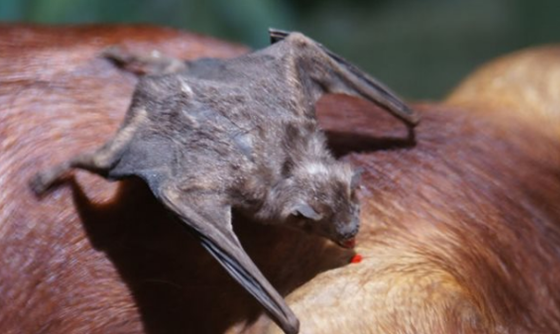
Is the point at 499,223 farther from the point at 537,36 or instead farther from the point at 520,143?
the point at 537,36

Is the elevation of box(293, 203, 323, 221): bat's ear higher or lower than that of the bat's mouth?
higher

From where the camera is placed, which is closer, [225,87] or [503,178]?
[225,87]

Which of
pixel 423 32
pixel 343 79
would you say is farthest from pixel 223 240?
pixel 423 32

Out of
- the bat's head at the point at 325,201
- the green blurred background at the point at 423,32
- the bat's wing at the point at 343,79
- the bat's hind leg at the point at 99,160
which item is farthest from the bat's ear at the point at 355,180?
the green blurred background at the point at 423,32

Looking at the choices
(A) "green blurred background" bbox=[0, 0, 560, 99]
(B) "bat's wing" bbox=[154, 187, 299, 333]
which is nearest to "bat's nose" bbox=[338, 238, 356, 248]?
(B) "bat's wing" bbox=[154, 187, 299, 333]

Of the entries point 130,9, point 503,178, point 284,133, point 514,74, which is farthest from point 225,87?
point 130,9

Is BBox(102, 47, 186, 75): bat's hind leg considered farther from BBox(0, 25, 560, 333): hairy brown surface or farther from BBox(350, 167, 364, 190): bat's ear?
BBox(350, 167, 364, 190): bat's ear

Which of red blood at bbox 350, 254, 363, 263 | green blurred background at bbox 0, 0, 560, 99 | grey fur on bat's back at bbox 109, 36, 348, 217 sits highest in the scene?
grey fur on bat's back at bbox 109, 36, 348, 217
